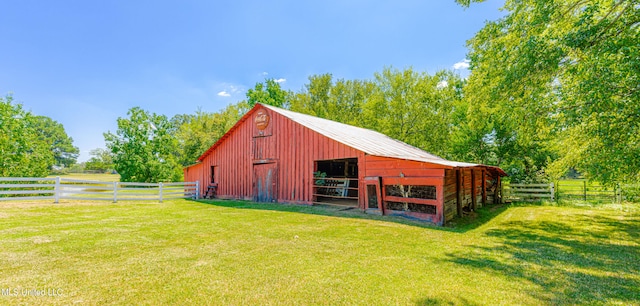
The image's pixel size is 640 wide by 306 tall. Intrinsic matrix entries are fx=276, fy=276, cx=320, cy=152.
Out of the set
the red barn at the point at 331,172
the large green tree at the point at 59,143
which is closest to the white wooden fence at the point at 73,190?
the red barn at the point at 331,172

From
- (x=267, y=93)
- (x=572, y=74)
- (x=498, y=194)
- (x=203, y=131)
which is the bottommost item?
(x=498, y=194)

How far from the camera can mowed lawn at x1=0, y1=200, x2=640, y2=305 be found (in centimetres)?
314

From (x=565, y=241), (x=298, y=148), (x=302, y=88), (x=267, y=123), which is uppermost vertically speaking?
(x=302, y=88)

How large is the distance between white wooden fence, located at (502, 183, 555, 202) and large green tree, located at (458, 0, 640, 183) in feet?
16.2

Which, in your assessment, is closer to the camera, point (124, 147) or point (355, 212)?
point (355, 212)

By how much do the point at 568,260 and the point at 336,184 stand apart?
9.36 m

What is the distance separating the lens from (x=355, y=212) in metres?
9.80

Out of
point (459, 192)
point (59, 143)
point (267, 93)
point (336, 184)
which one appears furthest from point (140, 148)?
point (59, 143)

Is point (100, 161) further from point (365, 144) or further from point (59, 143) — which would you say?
point (365, 144)

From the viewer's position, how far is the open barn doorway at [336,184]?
11.8 meters

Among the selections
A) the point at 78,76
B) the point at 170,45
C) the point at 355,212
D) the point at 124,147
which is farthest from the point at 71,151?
the point at 355,212

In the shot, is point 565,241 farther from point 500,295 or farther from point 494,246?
point 500,295

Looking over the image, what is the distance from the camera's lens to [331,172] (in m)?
15.8

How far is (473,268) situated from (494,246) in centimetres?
191
